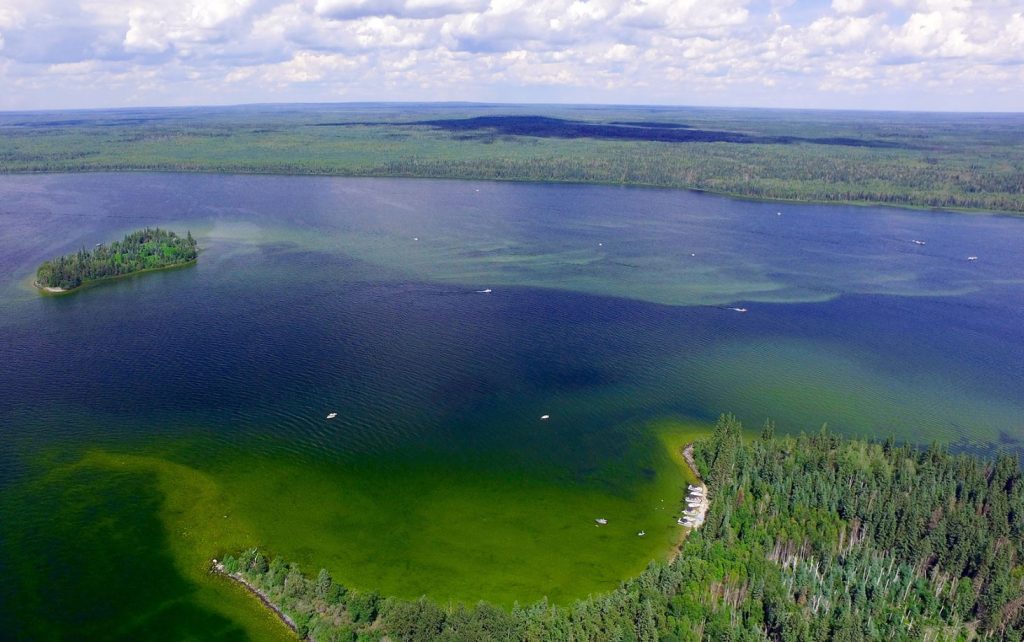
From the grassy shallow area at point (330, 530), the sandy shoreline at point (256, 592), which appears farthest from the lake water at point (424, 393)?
the sandy shoreline at point (256, 592)

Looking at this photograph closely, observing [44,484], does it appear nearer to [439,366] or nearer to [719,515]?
[439,366]

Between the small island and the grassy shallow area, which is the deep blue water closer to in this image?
the small island

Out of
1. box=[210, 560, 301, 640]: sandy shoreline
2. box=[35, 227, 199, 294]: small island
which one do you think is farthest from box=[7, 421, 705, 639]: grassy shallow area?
box=[35, 227, 199, 294]: small island

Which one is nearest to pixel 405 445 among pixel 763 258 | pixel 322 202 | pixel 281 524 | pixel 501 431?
pixel 501 431

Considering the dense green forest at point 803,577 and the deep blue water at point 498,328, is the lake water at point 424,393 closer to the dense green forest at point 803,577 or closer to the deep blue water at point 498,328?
the deep blue water at point 498,328

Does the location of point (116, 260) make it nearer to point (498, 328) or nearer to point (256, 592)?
point (498, 328)

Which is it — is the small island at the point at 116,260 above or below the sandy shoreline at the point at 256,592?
above
